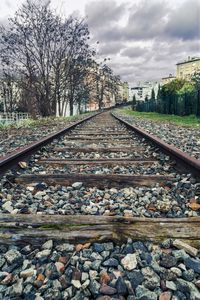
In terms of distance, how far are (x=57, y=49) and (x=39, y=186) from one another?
69.9ft

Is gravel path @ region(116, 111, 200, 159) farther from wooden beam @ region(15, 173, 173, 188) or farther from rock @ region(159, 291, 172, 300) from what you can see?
rock @ region(159, 291, 172, 300)

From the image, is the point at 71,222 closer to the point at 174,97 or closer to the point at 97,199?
the point at 97,199

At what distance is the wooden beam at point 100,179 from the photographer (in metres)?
2.69

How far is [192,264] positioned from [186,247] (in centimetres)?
11

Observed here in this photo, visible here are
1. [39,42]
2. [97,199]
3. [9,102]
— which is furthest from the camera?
[9,102]

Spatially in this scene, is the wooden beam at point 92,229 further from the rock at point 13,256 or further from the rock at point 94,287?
the rock at point 94,287

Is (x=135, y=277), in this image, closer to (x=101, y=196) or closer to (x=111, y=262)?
(x=111, y=262)

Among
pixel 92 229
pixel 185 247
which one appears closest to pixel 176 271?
pixel 185 247

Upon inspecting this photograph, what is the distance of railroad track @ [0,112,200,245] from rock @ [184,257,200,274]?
146mm

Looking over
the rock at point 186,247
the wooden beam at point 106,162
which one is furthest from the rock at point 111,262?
the wooden beam at point 106,162

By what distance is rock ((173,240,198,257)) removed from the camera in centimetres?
149

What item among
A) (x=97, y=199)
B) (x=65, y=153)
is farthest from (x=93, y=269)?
(x=65, y=153)

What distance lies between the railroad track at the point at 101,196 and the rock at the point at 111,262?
6.6 inches

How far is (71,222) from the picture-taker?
1698 mm
